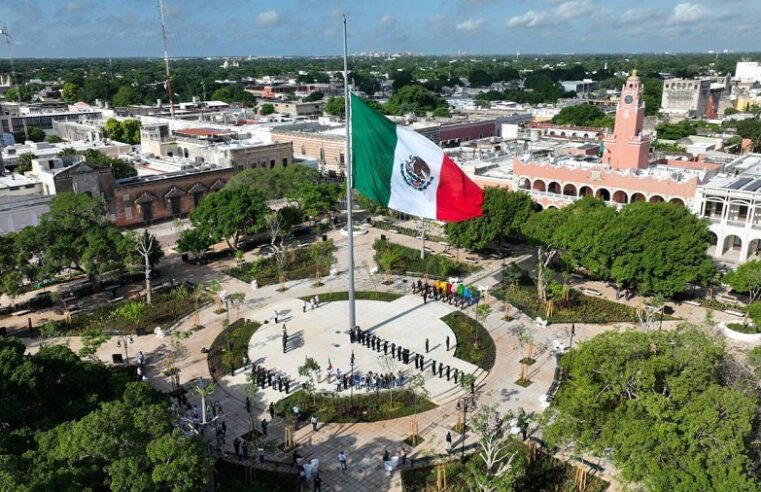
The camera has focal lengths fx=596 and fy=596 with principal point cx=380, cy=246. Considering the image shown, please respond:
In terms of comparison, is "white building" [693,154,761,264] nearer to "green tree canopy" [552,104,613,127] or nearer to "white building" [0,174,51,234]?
"green tree canopy" [552,104,613,127]

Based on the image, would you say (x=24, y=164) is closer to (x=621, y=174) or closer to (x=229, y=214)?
(x=229, y=214)

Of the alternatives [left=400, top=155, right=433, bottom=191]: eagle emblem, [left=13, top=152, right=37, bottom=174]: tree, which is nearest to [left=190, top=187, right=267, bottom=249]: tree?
[left=400, top=155, right=433, bottom=191]: eagle emblem

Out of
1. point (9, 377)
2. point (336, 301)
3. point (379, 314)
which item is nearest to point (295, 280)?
point (336, 301)

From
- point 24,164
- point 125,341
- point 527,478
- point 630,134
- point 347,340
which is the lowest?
point 527,478

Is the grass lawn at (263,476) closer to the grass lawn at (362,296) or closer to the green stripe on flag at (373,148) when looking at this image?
the green stripe on flag at (373,148)

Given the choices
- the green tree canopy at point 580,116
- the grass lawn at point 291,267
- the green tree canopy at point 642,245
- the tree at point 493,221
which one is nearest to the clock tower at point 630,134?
the tree at point 493,221

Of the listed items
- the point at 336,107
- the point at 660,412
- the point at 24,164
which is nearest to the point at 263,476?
the point at 660,412
